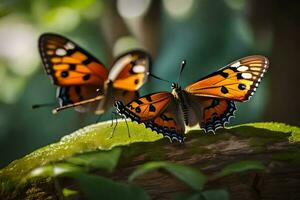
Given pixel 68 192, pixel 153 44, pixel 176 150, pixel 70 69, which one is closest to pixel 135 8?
pixel 153 44

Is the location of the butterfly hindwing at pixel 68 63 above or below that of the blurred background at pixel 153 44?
above

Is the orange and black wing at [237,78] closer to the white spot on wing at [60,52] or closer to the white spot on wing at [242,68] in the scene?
the white spot on wing at [242,68]

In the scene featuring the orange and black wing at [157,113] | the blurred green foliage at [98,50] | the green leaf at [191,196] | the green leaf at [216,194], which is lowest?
the blurred green foliage at [98,50]

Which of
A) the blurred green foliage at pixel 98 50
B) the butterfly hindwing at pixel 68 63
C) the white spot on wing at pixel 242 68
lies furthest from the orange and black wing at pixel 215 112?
the blurred green foliage at pixel 98 50

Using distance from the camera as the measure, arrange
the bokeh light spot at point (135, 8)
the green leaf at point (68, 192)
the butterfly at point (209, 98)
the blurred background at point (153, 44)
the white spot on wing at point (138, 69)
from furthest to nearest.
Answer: the bokeh light spot at point (135, 8) < the blurred background at point (153, 44) < the white spot on wing at point (138, 69) < the butterfly at point (209, 98) < the green leaf at point (68, 192)

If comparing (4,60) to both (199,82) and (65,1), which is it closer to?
(65,1)

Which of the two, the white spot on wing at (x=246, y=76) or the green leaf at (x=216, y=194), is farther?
the white spot on wing at (x=246, y=76)

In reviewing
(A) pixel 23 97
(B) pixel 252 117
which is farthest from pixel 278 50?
(A) pixel 23 97

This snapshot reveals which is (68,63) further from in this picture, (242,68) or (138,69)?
(242,68)
